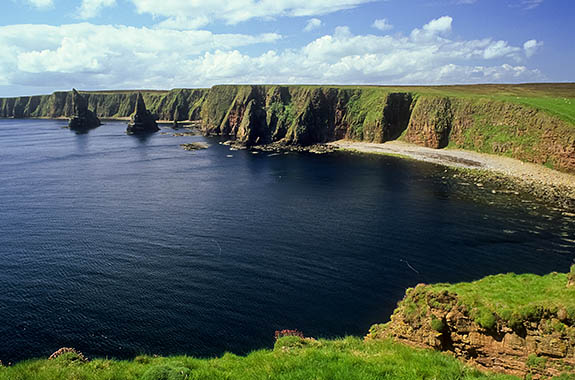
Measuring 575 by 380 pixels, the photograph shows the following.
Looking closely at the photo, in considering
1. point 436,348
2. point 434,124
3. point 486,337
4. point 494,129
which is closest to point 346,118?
point 434,124

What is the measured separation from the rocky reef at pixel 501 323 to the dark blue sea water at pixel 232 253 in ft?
40.3

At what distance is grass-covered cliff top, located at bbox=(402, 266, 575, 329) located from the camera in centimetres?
2023

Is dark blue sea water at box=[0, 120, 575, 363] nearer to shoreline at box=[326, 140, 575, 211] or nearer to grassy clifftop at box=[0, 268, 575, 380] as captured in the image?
shoreline at box=[326, 140, 575, 211]

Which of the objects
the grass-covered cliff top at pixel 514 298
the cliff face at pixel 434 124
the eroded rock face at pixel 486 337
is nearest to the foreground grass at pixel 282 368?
the eroded rock face at pixel 486 337

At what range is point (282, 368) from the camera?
1716cm

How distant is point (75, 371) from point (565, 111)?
489 feet

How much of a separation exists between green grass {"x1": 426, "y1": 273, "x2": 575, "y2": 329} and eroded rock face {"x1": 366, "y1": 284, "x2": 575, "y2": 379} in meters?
0.34

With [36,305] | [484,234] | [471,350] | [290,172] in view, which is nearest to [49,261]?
[36,305]

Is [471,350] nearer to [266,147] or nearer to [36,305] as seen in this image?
[36,305]

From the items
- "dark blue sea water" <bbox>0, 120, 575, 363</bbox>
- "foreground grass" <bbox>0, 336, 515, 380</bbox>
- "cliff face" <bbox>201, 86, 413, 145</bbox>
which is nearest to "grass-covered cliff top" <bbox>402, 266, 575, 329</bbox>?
"foreground grass" <bbox>0, 336, 515, 380</bbox>

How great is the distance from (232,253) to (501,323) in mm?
39121

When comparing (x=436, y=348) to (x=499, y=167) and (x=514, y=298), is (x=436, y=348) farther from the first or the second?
(x=499, y=167)

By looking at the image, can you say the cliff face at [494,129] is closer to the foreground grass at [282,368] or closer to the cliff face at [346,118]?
the cliff face at [346,118]

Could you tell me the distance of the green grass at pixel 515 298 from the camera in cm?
2034
